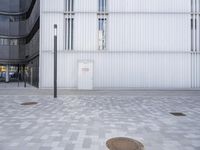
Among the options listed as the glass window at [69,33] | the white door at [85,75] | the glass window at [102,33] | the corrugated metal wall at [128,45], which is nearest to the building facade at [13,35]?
the glass window at [69,33]

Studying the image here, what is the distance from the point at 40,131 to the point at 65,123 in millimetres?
1075

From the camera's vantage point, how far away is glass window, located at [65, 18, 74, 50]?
59.1ft

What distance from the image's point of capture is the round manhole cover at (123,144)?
183 inches

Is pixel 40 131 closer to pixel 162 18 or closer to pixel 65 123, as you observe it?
pixel 65 123

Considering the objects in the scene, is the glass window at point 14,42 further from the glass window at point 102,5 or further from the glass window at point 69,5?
the glass window at point 102,5

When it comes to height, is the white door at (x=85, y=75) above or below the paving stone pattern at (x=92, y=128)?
above

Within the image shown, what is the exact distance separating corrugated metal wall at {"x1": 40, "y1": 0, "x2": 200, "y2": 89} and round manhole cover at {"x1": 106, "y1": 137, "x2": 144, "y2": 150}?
12668 mm

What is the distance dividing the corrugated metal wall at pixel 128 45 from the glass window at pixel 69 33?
1.15ft

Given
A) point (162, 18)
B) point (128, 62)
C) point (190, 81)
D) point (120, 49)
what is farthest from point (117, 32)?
point (190, 81)

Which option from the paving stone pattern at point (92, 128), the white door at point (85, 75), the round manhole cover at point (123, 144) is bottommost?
the round manhole cover at point (123, 144)

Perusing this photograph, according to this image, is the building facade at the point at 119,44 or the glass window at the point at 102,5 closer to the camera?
the building facade at the point at 119,44

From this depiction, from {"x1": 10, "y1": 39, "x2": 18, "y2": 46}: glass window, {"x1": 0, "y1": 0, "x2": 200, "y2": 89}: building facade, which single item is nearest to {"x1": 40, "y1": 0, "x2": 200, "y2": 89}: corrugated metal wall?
{"x1": 0, "y1": 0, "x2": 200, "y2": 89}: building facade

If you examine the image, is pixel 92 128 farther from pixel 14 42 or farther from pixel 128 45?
pixel 14 42

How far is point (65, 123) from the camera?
21.7 feet
